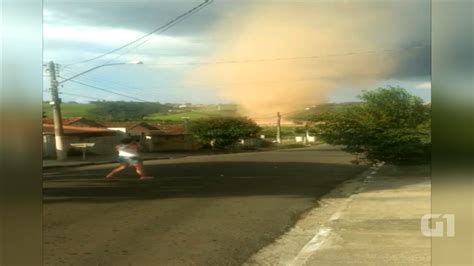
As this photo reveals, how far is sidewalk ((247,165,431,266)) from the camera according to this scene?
2746 mm

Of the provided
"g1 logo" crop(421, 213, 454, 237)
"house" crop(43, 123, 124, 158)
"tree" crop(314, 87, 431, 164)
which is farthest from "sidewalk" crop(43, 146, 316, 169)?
"g1 logo" crop(421, 213, 454, 237)

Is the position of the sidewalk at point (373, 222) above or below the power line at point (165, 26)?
below

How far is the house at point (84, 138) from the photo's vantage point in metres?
2.72

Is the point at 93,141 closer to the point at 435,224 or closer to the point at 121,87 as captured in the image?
the point at 121,87

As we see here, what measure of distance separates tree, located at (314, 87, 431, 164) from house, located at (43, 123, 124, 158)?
903 mm

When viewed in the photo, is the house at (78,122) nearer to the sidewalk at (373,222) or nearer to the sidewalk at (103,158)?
the sidewalk at (103,158)

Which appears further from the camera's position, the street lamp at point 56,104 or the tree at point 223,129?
the tree at point 223,129

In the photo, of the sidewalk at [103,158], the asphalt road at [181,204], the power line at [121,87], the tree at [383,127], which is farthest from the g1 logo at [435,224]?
the power line at [121,87]

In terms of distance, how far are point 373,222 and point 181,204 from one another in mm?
856

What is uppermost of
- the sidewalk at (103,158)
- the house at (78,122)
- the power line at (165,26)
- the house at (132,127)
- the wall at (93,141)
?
the power line at (165,26)

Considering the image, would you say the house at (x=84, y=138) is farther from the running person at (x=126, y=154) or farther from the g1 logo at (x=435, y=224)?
the g1 logo at (x=435, y=224)

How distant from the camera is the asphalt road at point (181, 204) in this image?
9.14 ft

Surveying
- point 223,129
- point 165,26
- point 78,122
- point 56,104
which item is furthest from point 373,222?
point 56,104

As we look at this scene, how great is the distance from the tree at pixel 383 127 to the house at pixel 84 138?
2.96 ft
